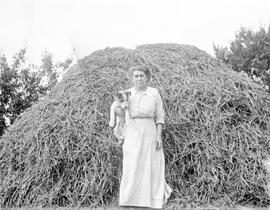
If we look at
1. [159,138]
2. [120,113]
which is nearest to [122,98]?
[120,113]

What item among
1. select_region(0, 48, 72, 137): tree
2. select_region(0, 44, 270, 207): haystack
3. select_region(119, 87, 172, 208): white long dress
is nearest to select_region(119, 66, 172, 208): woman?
select_region(119, 87, 172, 208): white long dress

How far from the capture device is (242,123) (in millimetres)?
5590

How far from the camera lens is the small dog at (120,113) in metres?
4.33

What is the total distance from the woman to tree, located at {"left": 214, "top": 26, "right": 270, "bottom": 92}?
46.4 feet

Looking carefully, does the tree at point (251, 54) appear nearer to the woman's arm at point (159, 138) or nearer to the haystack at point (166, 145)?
the haystack at point (166, 145)

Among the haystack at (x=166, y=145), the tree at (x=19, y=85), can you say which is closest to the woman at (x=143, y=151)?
the haystack at (x=166, y=145)

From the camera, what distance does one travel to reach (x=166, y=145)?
5.30 meters

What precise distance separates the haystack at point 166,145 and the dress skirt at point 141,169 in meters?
0.70

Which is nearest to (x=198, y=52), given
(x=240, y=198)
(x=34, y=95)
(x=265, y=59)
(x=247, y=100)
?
(x=247, y=100)

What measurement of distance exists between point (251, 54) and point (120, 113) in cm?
1527

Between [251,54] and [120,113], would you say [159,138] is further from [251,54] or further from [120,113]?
[251,54]

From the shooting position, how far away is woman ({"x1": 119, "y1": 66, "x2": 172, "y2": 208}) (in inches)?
166

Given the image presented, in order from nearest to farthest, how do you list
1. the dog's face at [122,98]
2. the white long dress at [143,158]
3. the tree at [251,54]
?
the white long dress at [143,158], the dog's face at [122,98], the tree at [251,54]

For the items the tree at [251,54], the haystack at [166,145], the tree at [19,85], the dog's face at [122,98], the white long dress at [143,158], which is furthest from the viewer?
the tree at [251,54]
